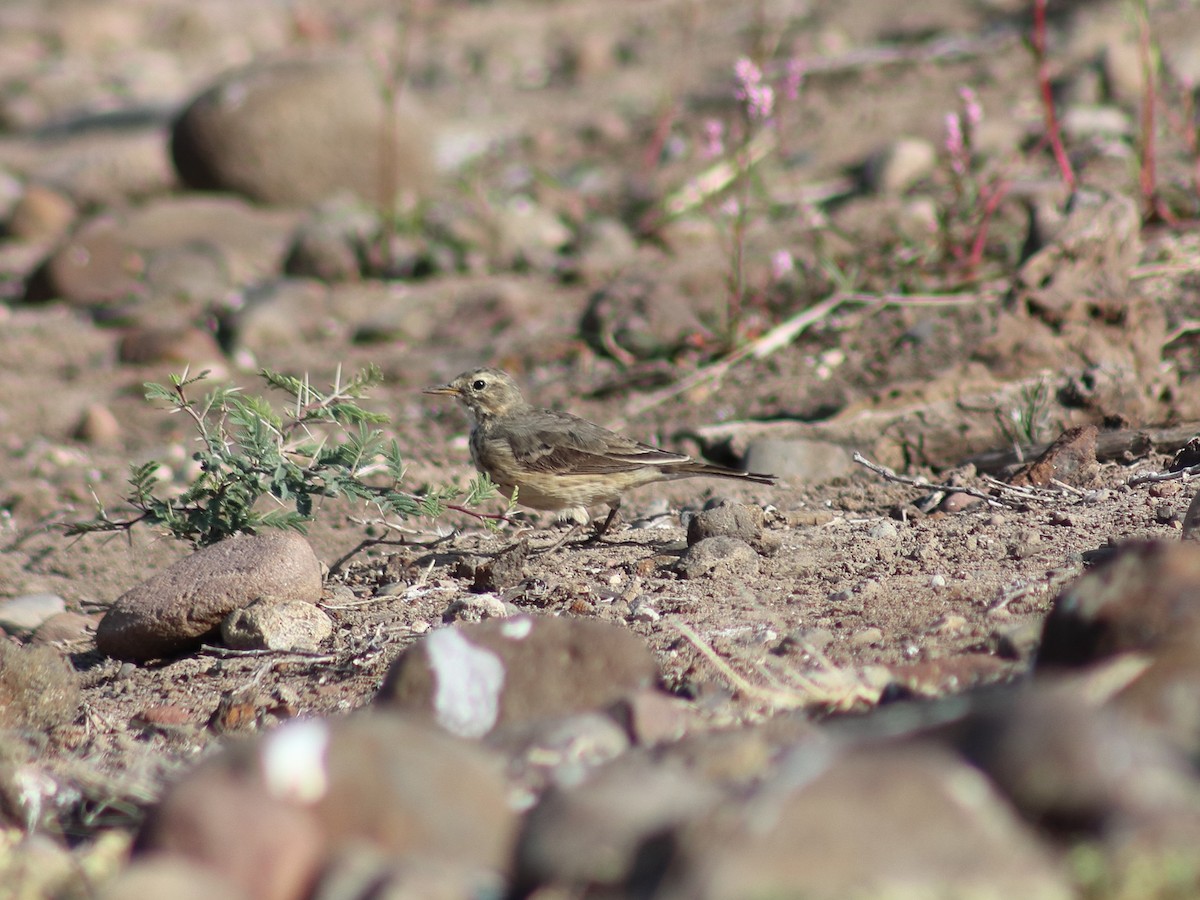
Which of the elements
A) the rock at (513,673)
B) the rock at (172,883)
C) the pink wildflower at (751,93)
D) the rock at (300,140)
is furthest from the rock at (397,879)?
the rock at (300,140)

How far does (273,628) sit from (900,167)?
22.2 ft

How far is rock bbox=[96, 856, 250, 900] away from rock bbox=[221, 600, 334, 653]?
6.95ft

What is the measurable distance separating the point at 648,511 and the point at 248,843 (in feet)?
13.5

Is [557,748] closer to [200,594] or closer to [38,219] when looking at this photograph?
[200,594]

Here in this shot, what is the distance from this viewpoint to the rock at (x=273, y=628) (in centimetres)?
442

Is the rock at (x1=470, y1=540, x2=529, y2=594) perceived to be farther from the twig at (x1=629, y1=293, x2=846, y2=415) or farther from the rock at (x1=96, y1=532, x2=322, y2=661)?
the twig at (x1=629, y1=293, x2=846, y2=415)

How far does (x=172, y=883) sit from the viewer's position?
214 centimetres

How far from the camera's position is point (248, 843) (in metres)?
2.29

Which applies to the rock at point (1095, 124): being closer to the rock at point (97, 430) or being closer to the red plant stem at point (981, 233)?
the red plant stem at point (981, 233)

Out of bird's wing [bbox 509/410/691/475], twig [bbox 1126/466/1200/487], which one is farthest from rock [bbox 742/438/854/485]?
twig [bbox 1126/466/1200/487]

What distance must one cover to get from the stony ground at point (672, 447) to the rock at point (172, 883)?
13 millimetres

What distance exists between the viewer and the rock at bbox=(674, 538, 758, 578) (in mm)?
4684

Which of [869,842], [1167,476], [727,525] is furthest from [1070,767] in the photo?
[1167,476]

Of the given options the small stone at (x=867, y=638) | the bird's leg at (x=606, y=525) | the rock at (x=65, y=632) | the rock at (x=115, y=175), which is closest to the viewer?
the small stone at (x=867, y=638)
